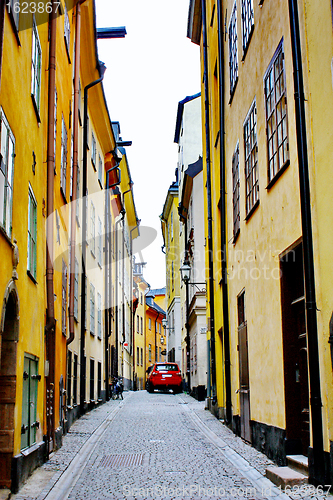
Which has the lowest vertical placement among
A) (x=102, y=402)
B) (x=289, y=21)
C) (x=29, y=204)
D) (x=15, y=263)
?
(x=102, y=402)

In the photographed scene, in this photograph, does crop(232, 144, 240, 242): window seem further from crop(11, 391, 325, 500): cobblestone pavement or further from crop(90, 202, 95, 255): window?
crop(90, 202, 95, 255): window

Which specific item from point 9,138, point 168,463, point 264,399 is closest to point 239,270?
point 264,399

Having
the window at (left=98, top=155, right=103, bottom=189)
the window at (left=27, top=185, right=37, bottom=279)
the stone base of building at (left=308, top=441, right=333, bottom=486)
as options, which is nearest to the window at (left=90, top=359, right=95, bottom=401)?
the window at (left=98, top=155, right=103, bottom=189)

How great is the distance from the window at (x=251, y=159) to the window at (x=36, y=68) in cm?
357

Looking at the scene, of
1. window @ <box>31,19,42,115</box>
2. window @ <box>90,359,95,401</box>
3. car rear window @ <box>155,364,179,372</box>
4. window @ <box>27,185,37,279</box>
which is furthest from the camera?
car rear window @ <box>155,364,179,372</box>

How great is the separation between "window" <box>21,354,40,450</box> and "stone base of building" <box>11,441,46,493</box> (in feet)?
0.38

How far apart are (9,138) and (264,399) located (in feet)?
17.7

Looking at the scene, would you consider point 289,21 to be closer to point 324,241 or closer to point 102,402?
point 324,241

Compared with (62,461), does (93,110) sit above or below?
above

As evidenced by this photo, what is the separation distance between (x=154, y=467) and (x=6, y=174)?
4413 mm

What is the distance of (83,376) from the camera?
55.2 feet

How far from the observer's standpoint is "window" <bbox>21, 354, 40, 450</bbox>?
785cm

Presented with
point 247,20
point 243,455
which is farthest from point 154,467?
point 247,20

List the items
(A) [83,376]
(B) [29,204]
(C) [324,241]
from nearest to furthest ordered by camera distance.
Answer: (C) [324,241], (B) [29,204], (A) [83,376]
